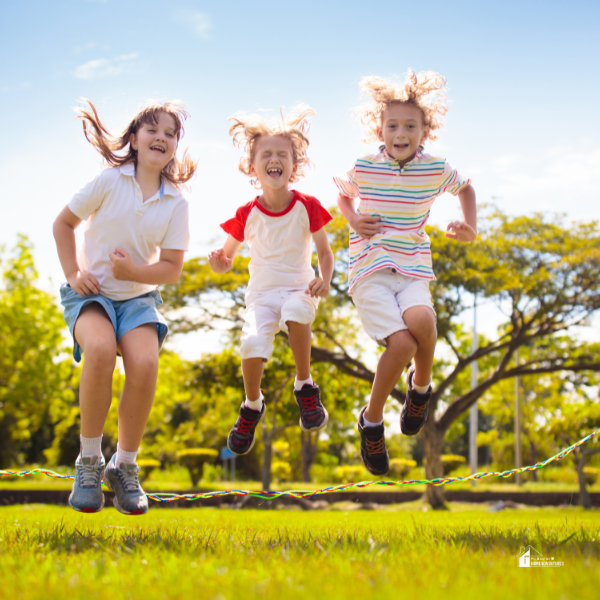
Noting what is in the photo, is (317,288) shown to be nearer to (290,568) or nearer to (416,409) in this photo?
(416,409)

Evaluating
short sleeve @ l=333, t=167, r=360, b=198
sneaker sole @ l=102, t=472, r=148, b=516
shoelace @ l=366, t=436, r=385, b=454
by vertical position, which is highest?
short sleeve @ l=333, t=167, r=360, b=198

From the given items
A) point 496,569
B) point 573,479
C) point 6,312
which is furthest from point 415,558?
point 573,479

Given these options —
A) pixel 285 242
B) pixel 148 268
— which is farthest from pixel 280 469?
pixel 148 268

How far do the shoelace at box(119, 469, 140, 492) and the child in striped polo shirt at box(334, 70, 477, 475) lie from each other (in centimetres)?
160

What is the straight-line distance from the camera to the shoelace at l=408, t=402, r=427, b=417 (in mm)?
4410

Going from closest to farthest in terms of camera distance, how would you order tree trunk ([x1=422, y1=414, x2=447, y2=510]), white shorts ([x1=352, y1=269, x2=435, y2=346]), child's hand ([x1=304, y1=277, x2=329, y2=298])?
white shorts ([x1=352, y1=269, x2=435, y2=346])
child's hand ([x1=304, y1=277, x2=329, y2=298])
tree trunk ([x1=422, y1=414, x2=447, y2=510])

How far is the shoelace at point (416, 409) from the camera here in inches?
174

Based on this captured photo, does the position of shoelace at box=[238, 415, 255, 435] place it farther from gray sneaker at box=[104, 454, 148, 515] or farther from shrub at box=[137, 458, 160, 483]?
shrub at box=[137, 458, 160, 483]

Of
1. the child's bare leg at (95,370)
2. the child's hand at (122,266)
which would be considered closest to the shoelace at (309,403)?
the child's bare leg at (95,370)

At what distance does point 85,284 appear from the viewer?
3521 mm

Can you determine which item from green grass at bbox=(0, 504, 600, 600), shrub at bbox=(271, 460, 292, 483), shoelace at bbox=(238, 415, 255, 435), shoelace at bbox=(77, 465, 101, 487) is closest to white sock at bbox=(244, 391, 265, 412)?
shoelace at bbox=(238, 415, 255, 435)

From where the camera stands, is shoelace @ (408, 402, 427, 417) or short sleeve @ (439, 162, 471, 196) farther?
shoelace @ (408, 402, 427, 417)

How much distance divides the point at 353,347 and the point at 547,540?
15380 millimetres

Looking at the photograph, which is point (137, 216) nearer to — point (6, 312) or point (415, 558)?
point (415, 558)
